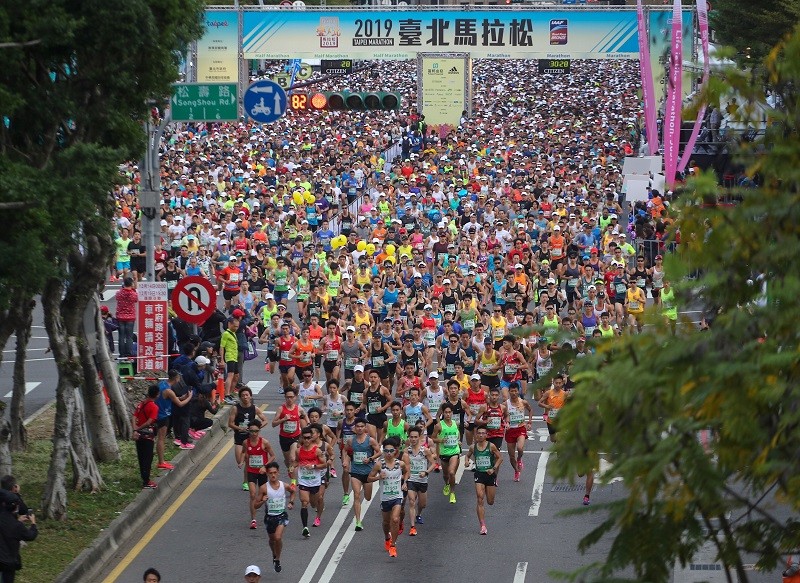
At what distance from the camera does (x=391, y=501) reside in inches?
621

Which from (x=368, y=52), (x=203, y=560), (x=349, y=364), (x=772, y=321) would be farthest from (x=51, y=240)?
(x=368, y=52)

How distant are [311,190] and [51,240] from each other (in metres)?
28.0

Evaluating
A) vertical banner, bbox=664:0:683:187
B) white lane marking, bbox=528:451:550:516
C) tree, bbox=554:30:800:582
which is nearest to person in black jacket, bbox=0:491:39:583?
white lane marking, bbox=528:451:550:516

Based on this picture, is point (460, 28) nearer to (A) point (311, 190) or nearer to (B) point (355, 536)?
(A) point (311, 190)

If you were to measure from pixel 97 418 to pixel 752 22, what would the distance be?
2983cm

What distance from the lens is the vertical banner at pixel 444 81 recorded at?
1767 inches

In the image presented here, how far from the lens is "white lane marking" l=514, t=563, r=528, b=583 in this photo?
1474cm

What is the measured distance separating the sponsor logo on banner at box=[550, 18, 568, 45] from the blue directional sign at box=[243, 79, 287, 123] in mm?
16598

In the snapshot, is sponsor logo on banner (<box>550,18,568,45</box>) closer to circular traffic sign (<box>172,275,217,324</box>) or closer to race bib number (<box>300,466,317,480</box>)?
circular traffic sign (<box>172,275,217,324</box>)

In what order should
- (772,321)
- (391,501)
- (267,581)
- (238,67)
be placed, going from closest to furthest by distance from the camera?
(772,321)
(267,581)
(391,501)
(238,67)

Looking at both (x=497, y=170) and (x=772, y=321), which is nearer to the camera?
(x=772, y=321)

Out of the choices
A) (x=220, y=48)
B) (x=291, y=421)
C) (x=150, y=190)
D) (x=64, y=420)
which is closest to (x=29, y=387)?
(x=150, y=190)

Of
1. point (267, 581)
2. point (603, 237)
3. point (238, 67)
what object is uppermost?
point (238, 67)

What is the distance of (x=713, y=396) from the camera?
6223 millimetres
